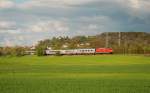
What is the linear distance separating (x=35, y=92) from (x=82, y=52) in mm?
128520

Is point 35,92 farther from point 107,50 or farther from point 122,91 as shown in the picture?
point 107,50

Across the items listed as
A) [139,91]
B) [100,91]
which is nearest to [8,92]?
[100,91]

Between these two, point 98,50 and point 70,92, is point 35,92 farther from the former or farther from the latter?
point 98,50

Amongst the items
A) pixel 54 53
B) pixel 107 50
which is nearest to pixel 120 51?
pixel 107 50

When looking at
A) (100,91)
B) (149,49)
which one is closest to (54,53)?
(149,49)

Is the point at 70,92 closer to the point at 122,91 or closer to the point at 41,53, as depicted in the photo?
the point at 122,91

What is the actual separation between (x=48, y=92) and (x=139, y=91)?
557 centimetres

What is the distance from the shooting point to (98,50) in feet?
508

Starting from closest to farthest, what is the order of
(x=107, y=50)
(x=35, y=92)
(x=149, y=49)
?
(x=35, y=92), (x=107, y=50), (x=149, y=49)

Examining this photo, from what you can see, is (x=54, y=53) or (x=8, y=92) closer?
(x=8, y=92)

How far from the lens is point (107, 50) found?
153 m

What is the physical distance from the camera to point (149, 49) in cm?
16350

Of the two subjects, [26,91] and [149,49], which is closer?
[26,91]

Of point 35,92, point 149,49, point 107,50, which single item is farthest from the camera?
point 149,49
